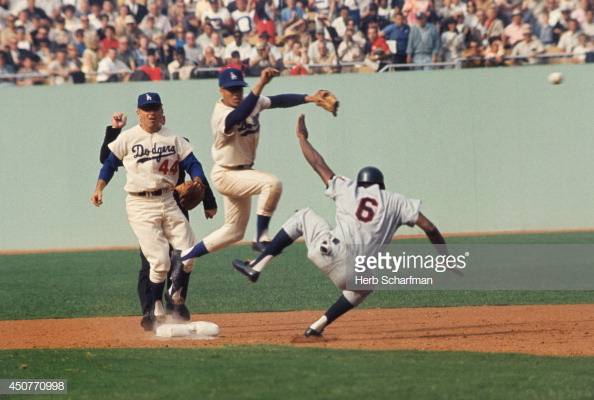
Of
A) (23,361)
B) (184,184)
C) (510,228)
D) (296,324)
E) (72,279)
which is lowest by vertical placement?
(510,228)

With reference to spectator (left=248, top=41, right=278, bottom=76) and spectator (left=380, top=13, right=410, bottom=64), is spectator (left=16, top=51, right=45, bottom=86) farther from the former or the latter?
spectator (left=380, top=13, right=410, bottom=64)

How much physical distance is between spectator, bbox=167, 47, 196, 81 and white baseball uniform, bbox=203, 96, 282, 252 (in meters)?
9.82

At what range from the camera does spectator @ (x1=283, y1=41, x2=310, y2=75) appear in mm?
20125

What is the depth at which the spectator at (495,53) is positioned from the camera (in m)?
20.1

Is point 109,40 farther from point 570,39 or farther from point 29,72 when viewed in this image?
point 570,39

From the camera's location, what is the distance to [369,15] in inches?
775

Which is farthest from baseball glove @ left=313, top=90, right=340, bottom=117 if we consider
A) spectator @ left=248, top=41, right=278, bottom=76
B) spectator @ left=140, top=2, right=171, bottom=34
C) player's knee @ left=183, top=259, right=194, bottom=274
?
spectator @ left=140, top=2, right=171, bottom=34

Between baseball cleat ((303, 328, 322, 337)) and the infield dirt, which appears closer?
the infield dirt

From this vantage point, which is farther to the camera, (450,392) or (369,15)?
(369,15)

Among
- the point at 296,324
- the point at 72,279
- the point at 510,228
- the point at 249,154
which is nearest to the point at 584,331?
the point at 296,324

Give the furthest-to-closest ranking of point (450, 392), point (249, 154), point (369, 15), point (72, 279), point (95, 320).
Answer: point (369, 15) → point (72, 279) → point (95, 320) → point (249, 154) → point (450, 392)

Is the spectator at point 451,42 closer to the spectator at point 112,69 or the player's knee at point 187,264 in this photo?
the spectator at point 112,69

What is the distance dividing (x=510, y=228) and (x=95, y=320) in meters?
10.6

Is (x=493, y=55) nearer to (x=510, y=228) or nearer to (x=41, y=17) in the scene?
(x=510, y=228)
